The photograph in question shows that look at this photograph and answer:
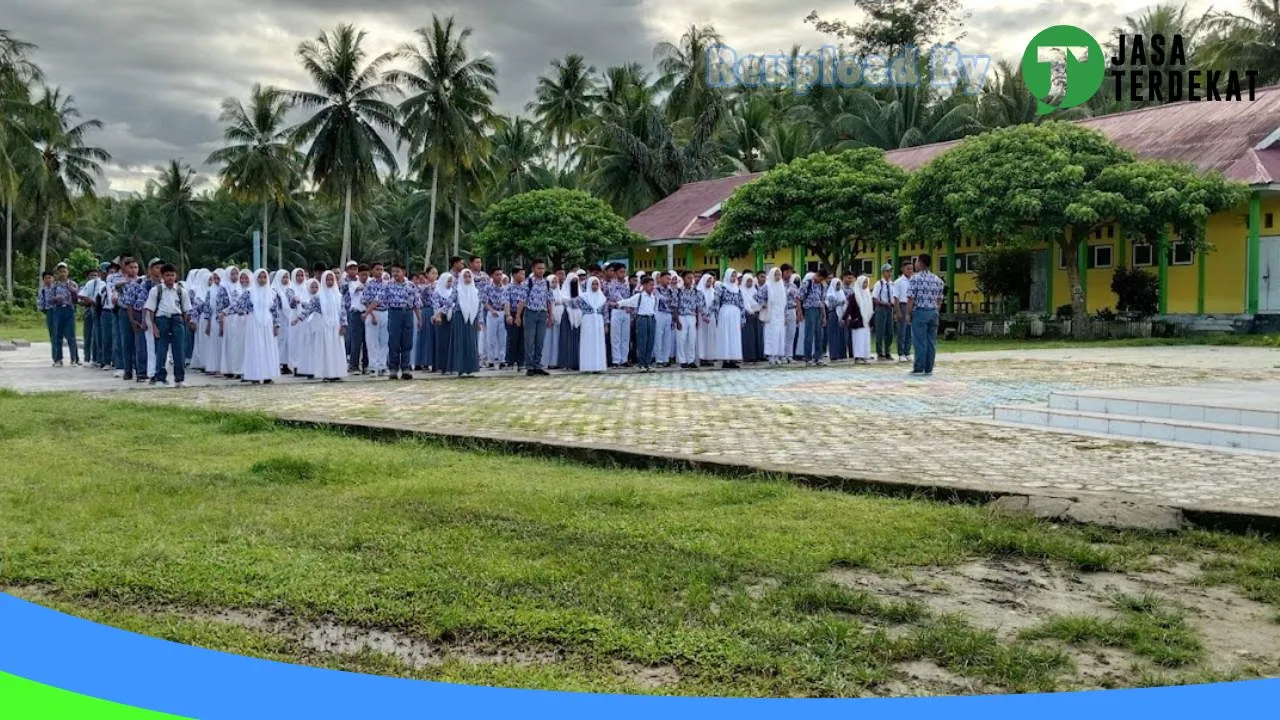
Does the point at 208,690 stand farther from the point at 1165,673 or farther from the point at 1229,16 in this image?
the point at 1229,16

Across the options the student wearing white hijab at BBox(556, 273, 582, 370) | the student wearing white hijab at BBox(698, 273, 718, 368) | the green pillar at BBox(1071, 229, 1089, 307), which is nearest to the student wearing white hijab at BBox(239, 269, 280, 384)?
the student wearing white hijab at BBox(556, 273, 582, 370)

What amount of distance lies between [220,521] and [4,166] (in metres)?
37.9

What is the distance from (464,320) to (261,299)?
2.76m

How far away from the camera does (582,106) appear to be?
163ft

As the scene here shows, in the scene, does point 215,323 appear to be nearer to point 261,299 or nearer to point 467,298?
point 261,299

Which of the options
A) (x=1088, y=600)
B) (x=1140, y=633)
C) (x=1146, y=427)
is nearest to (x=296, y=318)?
(x=1146, y=427)

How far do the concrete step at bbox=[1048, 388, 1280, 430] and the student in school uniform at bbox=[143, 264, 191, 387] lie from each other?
10.3 metres

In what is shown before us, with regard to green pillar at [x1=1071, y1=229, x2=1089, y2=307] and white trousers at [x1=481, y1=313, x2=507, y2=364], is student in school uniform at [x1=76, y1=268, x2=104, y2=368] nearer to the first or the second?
white trousers at [x1=481, y1=313, x2=507, y2=364]

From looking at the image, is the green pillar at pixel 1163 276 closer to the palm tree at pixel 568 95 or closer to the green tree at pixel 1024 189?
the green tree at pixel 1024 189

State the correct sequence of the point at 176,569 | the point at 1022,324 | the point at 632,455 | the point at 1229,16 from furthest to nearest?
the point at 1229,16 < the point at 1022,324 < the point at 632,455 < the point at 176,569

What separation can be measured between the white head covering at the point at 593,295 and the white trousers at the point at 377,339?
9.97 feet

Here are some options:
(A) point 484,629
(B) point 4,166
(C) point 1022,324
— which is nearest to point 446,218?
(B) point 4,166

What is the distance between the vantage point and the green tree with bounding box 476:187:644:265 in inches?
1463

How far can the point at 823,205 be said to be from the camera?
2988 cm
